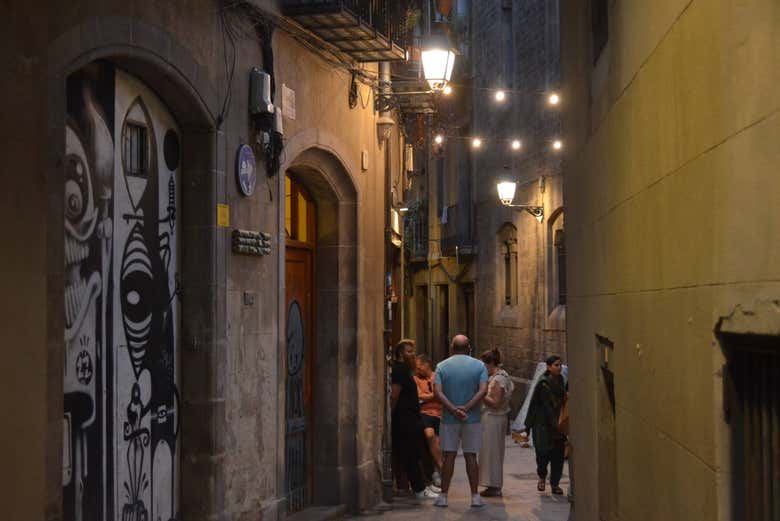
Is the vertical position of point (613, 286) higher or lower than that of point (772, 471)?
higher

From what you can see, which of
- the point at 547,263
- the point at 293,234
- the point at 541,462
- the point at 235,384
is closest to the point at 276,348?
the point at 235,384

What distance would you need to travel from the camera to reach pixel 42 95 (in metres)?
5.93

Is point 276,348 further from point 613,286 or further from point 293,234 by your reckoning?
point 613,286

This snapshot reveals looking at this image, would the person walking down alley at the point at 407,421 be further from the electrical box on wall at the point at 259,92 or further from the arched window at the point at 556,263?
the arched window at the point at 556,263

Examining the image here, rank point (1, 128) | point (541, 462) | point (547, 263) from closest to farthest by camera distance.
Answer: point (1, 128), point (541, 462), point (547, 263)

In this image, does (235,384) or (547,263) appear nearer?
(235,384)

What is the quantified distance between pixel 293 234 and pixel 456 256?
67.7 feet

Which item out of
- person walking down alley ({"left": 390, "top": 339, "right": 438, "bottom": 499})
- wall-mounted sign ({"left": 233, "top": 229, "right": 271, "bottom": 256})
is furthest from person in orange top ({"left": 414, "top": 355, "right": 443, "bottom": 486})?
wall-mounted sign ({"left": 233, "top": 229, "right": 271, "bottom": 256})

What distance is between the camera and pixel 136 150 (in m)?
7.81

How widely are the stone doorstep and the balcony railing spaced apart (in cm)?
459

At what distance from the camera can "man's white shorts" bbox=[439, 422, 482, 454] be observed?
12.8m

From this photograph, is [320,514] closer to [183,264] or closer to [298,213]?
[298,213]

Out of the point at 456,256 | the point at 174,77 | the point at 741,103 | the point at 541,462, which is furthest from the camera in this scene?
the point at 456,256

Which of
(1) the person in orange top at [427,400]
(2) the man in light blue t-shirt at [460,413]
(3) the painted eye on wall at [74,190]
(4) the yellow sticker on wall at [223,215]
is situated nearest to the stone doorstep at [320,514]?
(2) the man in light blue t-shirt at [460,413]
